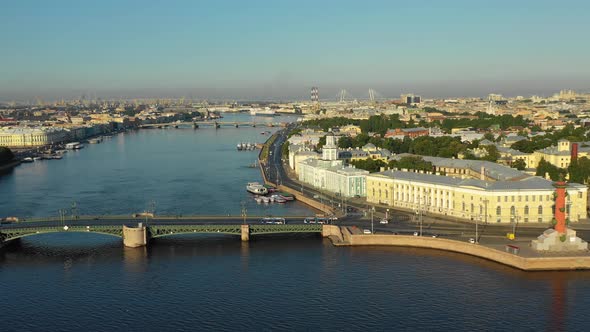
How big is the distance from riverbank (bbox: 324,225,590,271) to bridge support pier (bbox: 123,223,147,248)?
20.4ft

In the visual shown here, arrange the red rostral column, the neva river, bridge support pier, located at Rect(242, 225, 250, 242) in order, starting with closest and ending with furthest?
1. the neva river
2. the red rostral column
3. bridge support pier, located at Rect(242, 225, 250, 242)

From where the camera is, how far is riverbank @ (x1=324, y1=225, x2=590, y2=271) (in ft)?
66.9

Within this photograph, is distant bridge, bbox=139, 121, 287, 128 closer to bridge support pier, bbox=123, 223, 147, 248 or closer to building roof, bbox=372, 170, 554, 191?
building roof, bbox=372, 170, 554, 191

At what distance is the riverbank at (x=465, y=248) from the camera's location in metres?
20.4

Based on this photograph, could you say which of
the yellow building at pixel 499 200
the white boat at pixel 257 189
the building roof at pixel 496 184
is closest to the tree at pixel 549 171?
the yellow building at pixel 499 200

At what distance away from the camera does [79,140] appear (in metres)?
86.1

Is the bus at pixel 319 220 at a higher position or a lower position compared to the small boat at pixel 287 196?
higher

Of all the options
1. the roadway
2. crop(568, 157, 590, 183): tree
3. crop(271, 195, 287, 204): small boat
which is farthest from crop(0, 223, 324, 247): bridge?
crop(568, 157, 590, 183): tree

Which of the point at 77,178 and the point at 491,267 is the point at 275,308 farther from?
the point at 77,178

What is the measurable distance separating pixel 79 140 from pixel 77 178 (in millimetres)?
42629

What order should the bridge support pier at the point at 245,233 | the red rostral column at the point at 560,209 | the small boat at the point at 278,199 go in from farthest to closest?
the small boat at the point at 278,199
the bridge support pier at the point at 245,233
the red rostral column at the point at 560,209

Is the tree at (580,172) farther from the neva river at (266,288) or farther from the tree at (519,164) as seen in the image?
the neva river at (266,288)

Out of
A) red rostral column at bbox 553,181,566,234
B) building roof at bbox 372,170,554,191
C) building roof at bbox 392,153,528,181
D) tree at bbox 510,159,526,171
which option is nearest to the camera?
red rostral column at bbox 553,181,566,234

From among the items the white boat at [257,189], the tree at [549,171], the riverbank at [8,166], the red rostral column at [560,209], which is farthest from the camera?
the riverbank at [8,166]
